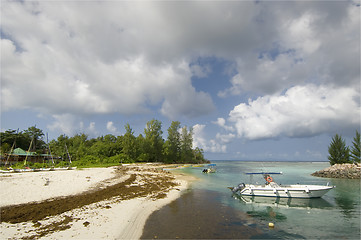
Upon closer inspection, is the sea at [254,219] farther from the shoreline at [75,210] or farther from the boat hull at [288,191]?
the shoreline at [75,210]

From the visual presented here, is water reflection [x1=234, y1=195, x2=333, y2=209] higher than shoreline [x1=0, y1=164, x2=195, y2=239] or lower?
lower

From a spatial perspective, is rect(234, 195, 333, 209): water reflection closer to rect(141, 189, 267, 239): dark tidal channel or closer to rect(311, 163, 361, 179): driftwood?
rect(141, 189, 267, 239): dark tidal channel

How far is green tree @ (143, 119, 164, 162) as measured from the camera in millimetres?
94062

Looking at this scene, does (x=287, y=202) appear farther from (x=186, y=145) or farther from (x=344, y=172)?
(x=186, y=145)

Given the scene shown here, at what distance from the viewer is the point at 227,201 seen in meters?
22.6

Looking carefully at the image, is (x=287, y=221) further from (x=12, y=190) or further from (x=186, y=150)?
(x=186, y=150)

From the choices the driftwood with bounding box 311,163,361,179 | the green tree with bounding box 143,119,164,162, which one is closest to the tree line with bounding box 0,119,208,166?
the green tree with bounding box 143,119,164,162

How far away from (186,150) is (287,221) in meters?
104

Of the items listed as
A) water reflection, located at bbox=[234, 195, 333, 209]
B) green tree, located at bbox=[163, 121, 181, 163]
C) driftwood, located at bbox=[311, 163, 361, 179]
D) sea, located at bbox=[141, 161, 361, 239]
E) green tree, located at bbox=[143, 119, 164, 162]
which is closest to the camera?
sea, located at bbox=[141, 161, 361, 239]

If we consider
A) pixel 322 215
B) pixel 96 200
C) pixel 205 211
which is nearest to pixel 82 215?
pixel 96 200

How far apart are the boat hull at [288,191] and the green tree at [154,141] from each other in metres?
72.3

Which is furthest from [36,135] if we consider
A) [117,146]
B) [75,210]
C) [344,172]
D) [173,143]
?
[344,172]

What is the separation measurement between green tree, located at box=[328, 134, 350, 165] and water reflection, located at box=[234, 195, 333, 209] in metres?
53.5

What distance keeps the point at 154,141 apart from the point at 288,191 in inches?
3112
